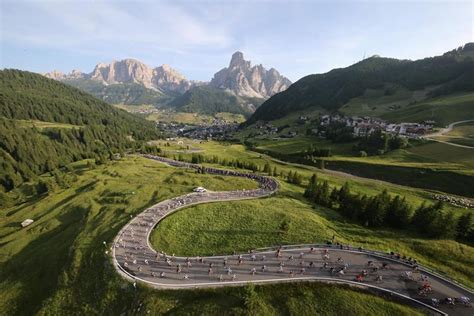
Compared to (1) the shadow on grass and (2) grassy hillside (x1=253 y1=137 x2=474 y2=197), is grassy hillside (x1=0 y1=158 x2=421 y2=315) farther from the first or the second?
(2) grassy hillside (x1=253 y1=137 x2=474 y2=197)

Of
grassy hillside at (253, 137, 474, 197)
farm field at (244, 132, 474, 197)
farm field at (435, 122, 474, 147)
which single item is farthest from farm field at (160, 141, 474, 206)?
farm field at (435, 122, 474, 147)

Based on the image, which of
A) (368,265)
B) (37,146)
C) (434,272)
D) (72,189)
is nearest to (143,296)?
(368,265)

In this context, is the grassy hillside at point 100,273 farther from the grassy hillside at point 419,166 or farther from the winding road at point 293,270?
the grassy hillside at point 419,166

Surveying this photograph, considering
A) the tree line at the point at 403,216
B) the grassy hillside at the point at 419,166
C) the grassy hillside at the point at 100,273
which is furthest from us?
the grassy hillside at the point at 419,166

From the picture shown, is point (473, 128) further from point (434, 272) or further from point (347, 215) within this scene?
point (434, 272)

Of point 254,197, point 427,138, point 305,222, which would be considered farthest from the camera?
point 427,138

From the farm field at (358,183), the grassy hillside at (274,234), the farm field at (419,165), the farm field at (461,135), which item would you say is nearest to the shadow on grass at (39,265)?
the grassy hillside at (274,234)

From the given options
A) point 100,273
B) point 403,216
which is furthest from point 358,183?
point 100,273
